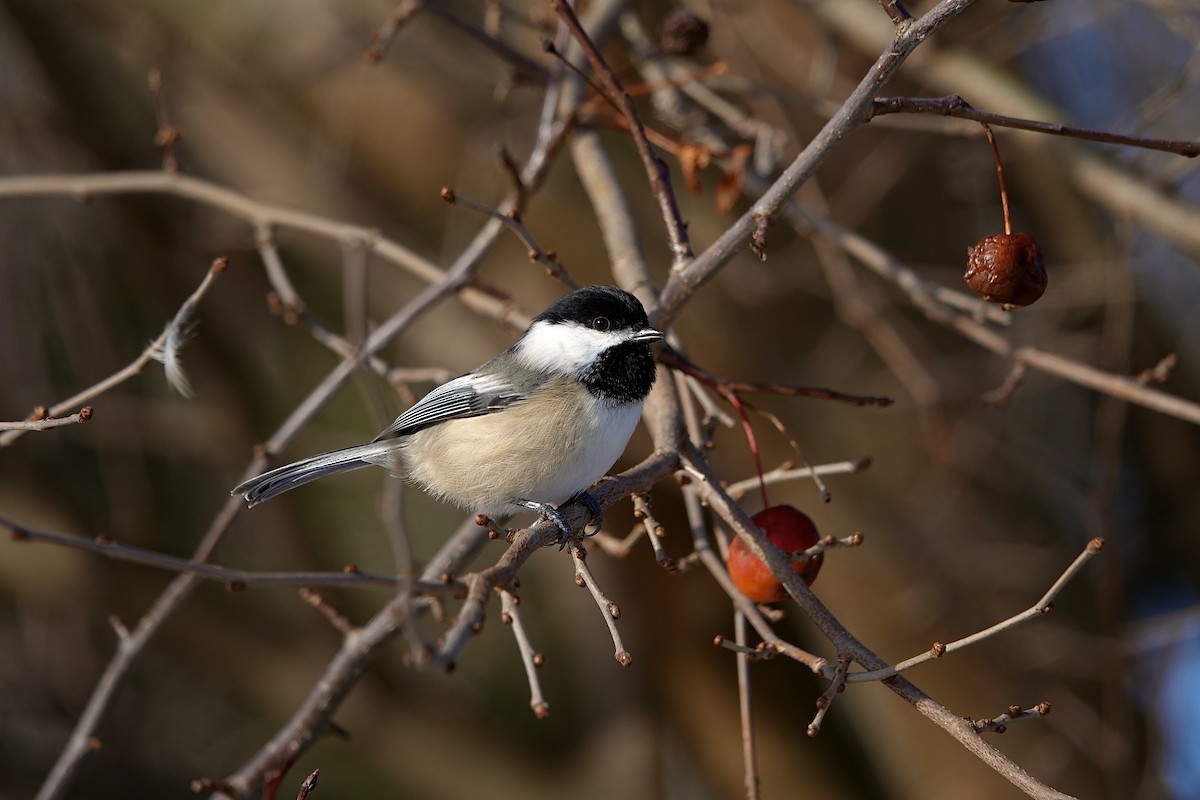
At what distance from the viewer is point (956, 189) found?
15.9 feet

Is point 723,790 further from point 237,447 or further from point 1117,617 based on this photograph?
point 237,447

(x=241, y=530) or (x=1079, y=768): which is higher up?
(x=241, y=530)

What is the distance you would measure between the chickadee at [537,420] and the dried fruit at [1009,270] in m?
0.69

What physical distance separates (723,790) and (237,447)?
2.54 metres

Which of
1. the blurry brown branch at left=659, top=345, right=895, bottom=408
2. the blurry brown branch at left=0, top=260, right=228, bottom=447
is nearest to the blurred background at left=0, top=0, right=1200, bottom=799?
the blurry brown branch at left=659, top=345, right=895, bottom=408

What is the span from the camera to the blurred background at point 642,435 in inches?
161

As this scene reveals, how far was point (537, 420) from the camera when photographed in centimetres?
265

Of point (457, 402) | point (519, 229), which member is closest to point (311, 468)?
point (457, 402)

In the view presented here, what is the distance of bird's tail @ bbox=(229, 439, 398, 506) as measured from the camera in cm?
262

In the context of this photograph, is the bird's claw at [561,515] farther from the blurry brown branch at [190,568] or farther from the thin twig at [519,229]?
the blurry brown branch at [190,568]

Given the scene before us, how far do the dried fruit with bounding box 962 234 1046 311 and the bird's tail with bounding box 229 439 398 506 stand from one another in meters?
1.41

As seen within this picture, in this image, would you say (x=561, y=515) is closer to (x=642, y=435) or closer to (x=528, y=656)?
(x=528, y=656)

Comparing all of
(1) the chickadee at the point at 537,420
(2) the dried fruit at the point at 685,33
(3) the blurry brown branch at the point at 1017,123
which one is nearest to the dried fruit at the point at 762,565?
(1) the chickadee at the point at 537,420

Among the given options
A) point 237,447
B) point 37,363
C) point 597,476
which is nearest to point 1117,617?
point 597,476
